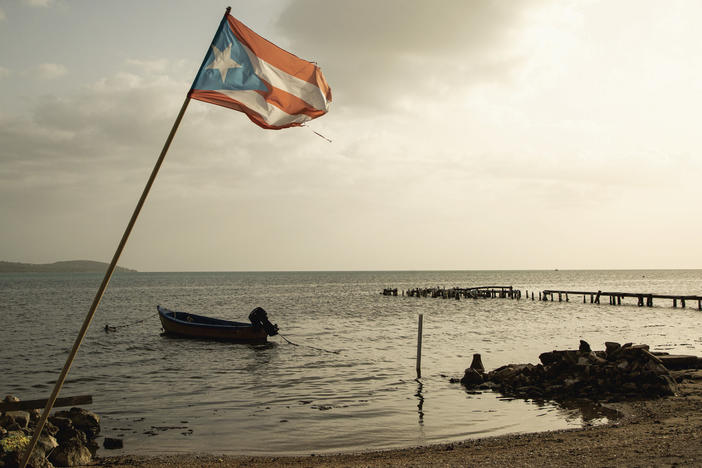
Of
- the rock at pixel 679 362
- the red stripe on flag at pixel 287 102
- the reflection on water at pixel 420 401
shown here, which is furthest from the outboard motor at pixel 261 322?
the red stripe on flag at pixel 287 102

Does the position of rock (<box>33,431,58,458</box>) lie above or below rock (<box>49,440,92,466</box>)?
above

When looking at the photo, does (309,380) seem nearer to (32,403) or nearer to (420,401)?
(420,401)

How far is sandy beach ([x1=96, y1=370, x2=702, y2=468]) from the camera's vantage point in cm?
860

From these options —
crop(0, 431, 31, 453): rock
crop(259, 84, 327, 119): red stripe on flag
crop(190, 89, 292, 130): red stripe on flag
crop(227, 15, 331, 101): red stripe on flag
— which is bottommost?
crop(0, 431, 31, 453): rock

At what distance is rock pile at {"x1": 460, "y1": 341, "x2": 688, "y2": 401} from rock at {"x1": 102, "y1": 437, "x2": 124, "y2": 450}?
10.6m

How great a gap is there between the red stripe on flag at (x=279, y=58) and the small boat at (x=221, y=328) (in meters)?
22.8

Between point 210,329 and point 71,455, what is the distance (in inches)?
897

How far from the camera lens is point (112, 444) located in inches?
456

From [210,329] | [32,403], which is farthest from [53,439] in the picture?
[210,329]

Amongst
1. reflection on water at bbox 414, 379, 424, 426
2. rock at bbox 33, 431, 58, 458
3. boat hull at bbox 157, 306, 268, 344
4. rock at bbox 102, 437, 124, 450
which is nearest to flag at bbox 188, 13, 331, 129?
rock at bbox 33, 431, 58, 458

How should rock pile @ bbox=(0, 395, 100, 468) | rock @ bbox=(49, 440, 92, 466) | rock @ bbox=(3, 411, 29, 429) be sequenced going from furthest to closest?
rock @ bbox=(3, 411, 29, 429) < rock @ bbox=(49, 440, 92, 466) < rock pile @ bbox=(0, 395, 100, 468)

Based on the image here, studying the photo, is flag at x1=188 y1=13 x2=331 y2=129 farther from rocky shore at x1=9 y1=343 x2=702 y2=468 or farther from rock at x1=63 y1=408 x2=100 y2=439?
rock at x1=63 y1=408 x2=100 y2=439

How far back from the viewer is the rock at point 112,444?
11.5 m

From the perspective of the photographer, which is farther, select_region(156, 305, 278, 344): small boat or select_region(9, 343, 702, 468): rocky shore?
select_region(156, 305, 278, 344): small boat
